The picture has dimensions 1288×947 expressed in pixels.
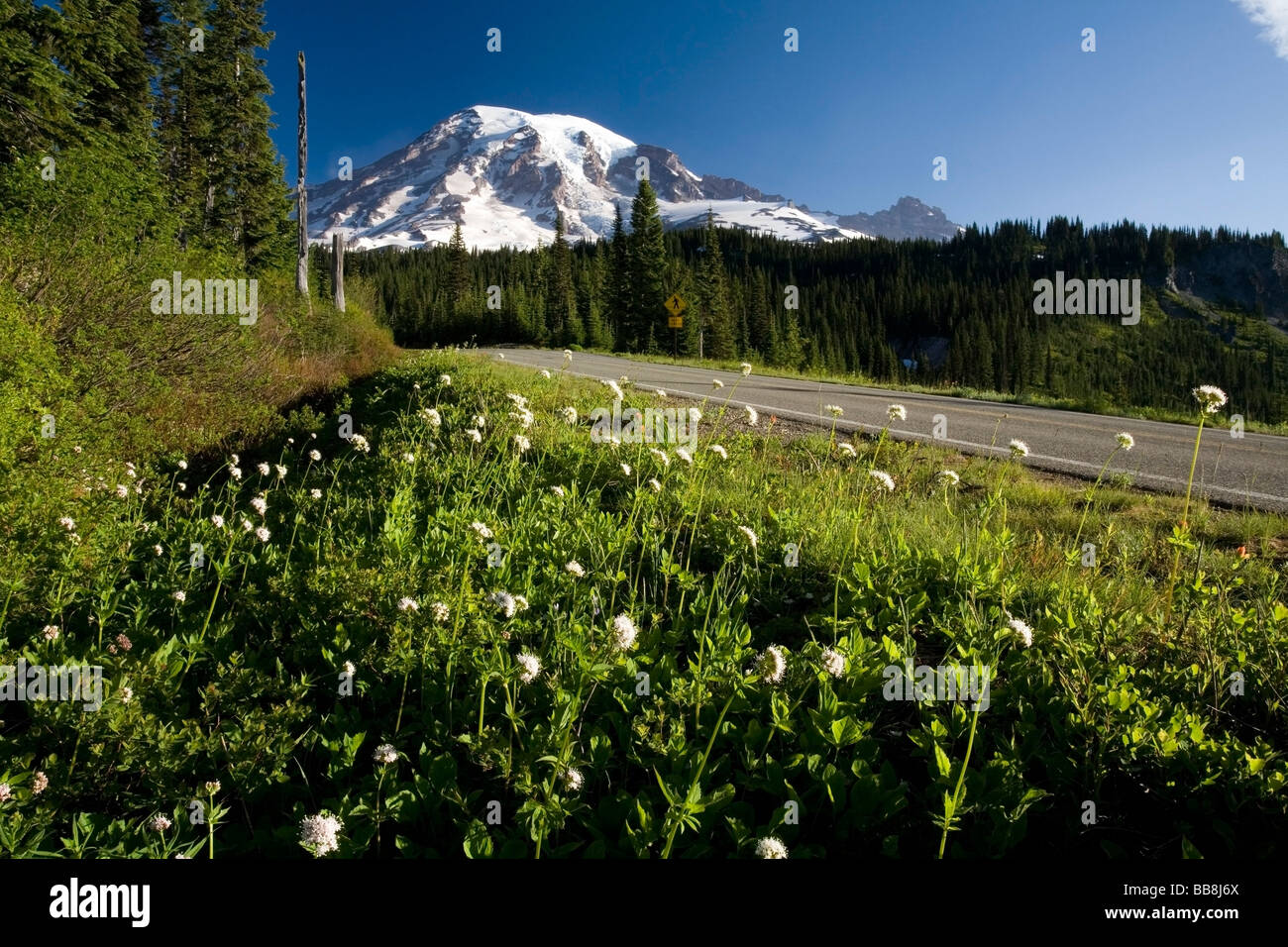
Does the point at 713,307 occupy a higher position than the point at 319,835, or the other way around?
the point at 713,307

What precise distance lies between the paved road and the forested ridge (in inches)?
183

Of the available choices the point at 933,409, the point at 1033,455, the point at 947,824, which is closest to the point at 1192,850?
the point at 947,824

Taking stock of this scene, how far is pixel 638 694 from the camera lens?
2408 mm

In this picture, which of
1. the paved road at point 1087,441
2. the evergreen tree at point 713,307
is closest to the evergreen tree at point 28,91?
the paved road at point 1087,441

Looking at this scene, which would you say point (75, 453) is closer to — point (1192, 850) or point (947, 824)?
point (947, 824)

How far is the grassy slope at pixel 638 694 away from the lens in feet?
6.22

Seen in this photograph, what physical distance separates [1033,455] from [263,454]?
9286mm

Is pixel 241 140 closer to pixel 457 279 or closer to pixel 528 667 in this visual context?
pixel 528 667

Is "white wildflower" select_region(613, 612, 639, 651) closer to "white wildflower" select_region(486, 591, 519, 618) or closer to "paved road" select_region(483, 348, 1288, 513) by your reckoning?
"white wildflower" select_region(486, 591, 519, 618)

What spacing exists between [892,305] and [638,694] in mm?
Answer: 138102

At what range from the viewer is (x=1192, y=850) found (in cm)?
168

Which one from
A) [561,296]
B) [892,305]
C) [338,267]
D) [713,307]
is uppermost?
[892,305]

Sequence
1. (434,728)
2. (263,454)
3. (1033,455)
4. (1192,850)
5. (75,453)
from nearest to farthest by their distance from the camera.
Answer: (1192,850)
(434,728)
(75,453)
(1033,455)
(263,454)

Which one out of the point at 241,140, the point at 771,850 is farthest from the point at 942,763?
the point at 241,140
